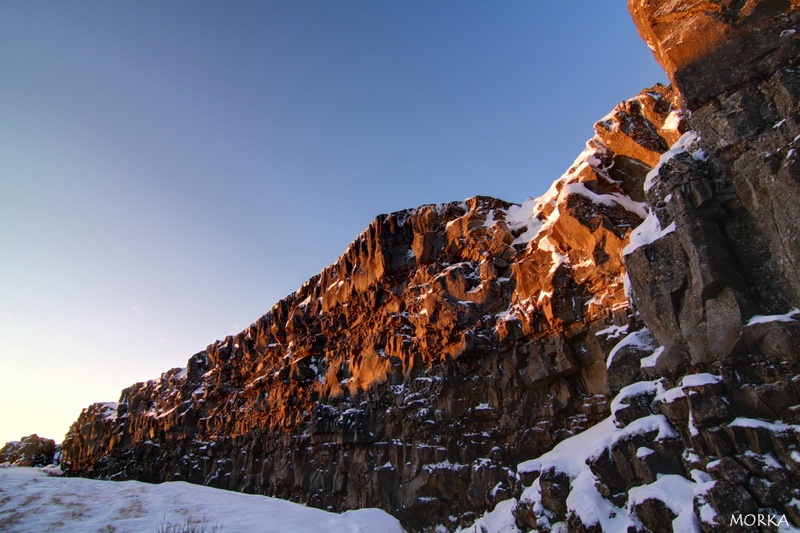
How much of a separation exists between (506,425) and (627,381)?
31.8 feet

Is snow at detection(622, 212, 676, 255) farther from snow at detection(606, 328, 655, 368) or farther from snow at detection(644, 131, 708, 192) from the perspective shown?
snow at detection(606, 328, 655, 368)

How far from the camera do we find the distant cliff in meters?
15.7

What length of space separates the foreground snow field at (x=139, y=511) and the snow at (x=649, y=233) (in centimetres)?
1667

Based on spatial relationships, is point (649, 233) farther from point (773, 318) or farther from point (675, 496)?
point (675, 496)

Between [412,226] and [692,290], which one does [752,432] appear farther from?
[412,226]

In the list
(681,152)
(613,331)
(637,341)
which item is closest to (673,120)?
(681,152)

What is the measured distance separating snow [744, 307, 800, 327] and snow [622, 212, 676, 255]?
443cm

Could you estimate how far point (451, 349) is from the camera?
1282 inches

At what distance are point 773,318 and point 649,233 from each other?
5.60 metres

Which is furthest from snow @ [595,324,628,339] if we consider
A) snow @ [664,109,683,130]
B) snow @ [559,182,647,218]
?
snow @ [664,109,683,130]

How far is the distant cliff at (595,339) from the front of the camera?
15.7 meters

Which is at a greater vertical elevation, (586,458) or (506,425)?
(506,425)

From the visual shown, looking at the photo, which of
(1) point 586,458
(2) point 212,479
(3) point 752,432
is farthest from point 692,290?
(2) point 212,479

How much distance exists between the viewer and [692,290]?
688 inches
